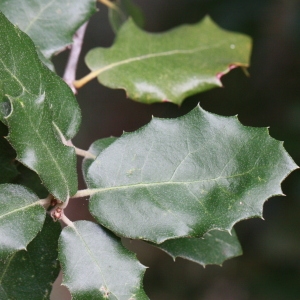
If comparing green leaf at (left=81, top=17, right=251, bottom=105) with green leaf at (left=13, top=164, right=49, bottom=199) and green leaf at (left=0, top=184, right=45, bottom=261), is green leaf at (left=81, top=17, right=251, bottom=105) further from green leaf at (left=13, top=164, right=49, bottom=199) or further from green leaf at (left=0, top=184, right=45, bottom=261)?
green leaf at (left=0, top=184, right=45, bottom=261)

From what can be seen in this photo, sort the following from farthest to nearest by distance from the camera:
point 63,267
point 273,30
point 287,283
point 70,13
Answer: point 273,30
point 287,283
point 70,13
point 63,267

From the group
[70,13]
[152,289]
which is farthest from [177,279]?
[70,13]

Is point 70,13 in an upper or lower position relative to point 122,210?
upper

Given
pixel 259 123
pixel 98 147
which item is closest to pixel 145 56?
pixel 98 147

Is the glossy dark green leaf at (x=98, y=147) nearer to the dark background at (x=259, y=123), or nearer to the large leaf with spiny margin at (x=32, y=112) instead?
the large leaf with spiny margin at (x=32, y=112)

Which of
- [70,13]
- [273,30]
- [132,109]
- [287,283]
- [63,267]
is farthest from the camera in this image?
[132,109]

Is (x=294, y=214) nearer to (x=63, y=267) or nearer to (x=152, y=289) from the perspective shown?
(x=152, y=289)

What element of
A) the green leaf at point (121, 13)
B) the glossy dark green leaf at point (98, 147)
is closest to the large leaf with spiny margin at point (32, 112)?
the glossy dark green leaf at point (98, 147)
